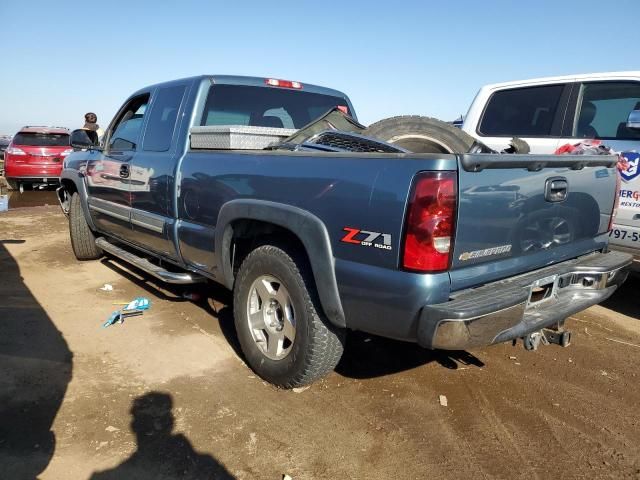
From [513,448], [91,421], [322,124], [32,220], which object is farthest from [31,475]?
[32,220]

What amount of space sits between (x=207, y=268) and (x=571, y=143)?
11.8ft

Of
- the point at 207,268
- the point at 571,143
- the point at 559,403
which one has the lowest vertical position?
the point at 559,403

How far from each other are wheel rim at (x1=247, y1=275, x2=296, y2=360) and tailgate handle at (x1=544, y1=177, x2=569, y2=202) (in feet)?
5.05

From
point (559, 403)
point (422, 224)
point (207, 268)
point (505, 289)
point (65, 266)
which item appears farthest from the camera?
point (65, 266)

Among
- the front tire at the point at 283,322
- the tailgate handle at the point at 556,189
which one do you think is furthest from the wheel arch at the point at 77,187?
the tailgate handle at the point at 556,189

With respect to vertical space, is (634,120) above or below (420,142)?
above

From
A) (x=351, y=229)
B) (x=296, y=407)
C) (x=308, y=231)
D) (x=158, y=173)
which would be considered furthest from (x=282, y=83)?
(x=296, y=407)

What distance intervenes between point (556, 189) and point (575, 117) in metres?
2.57

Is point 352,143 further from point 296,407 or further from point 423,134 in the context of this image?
point 296,407

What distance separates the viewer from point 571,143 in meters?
4.61

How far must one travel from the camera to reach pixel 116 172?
4590mm

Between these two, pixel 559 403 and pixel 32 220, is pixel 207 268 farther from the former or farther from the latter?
pixel 32 220

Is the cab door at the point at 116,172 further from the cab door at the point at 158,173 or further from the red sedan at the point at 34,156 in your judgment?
the red sedan at the point at 34,156

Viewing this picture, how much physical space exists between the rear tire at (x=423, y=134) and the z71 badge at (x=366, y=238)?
1.16 metres
